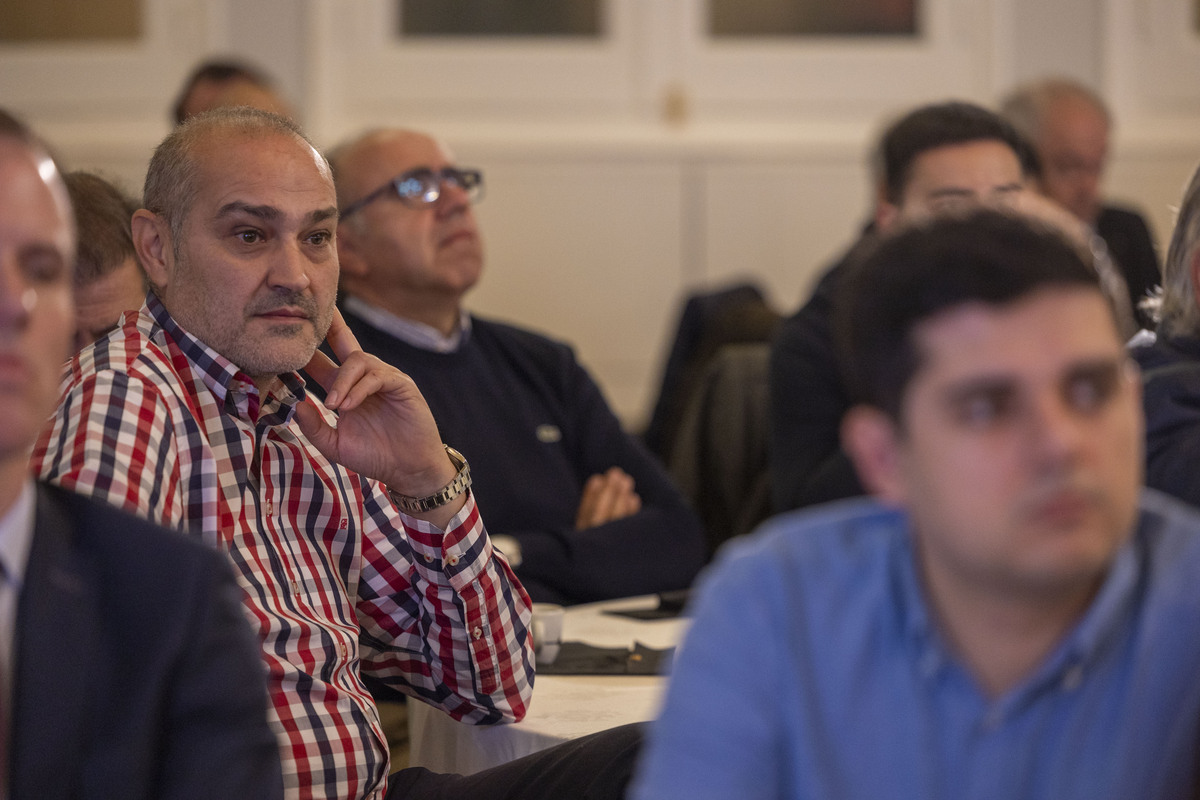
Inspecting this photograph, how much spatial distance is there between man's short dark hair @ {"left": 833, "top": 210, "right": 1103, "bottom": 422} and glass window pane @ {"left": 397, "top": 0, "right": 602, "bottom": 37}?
11.5ft

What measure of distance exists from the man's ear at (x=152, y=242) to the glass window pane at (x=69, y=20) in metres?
2.90

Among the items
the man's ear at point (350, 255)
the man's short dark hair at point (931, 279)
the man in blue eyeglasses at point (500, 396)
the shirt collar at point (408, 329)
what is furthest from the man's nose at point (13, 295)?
the man's ear at point (350, 255)

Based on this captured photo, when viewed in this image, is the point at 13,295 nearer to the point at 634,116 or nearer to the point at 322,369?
the point at 322,369

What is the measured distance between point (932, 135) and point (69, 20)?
2.96 m

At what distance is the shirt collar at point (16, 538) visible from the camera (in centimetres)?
95

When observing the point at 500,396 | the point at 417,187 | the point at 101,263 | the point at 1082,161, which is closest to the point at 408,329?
the point at 500,396

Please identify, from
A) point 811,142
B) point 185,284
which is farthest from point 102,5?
point 185,284

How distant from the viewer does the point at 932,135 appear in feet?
8.39

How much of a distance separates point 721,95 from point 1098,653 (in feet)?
11.8

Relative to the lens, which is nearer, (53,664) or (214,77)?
(53,664)

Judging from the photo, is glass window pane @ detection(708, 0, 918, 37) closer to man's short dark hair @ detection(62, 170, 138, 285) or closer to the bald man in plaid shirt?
man's short dark hair @ detection(62, 170, 138, 285)

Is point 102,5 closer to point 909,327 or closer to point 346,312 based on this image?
point 346,312

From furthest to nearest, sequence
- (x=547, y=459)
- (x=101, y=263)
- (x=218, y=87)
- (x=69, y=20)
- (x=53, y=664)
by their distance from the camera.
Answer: (x=69, y=20) < (x=218, y=87) < (x=547, y=459) < (x=101, y=263) < (x=53, y=664)

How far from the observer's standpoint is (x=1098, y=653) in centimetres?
90
